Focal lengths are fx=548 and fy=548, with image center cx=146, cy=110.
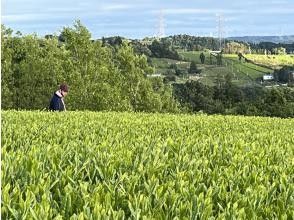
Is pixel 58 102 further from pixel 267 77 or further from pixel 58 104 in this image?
pixel 267 77

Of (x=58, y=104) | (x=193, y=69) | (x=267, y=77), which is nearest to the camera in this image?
(x=58, y=104)

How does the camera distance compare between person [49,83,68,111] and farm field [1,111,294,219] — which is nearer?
farm field [1,111,294,219]

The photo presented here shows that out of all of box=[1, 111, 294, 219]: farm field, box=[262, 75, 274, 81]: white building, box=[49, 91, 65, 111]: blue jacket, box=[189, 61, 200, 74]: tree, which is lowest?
box=[262, 75, 274, 81]: white building

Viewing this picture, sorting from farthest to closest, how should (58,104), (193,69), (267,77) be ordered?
(193,69)
(267,77)
(58,104)

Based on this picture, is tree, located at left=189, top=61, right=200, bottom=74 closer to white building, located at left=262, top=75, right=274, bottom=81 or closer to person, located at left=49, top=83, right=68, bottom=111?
white building, located at left=262, top=75, right=274, bottom=81

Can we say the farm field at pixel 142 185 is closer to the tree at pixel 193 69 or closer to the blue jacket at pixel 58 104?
the blue jacket at pixel 58 104

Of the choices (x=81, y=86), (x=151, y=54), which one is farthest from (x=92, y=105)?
(x=151, y=54)

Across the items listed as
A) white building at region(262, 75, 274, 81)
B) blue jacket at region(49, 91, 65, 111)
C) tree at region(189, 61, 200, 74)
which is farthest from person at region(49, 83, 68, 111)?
tree at region(189, 61, 200, 74)

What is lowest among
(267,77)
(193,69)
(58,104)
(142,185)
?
(267,77)

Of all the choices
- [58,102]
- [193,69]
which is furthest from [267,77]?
[58,102]

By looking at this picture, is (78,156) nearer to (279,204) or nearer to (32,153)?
(32,153)

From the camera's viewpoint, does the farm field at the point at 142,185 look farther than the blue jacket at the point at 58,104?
No

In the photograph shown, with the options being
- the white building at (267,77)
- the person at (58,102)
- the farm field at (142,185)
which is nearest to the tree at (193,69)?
the white building at (267,77)

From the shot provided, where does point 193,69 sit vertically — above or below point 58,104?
below
